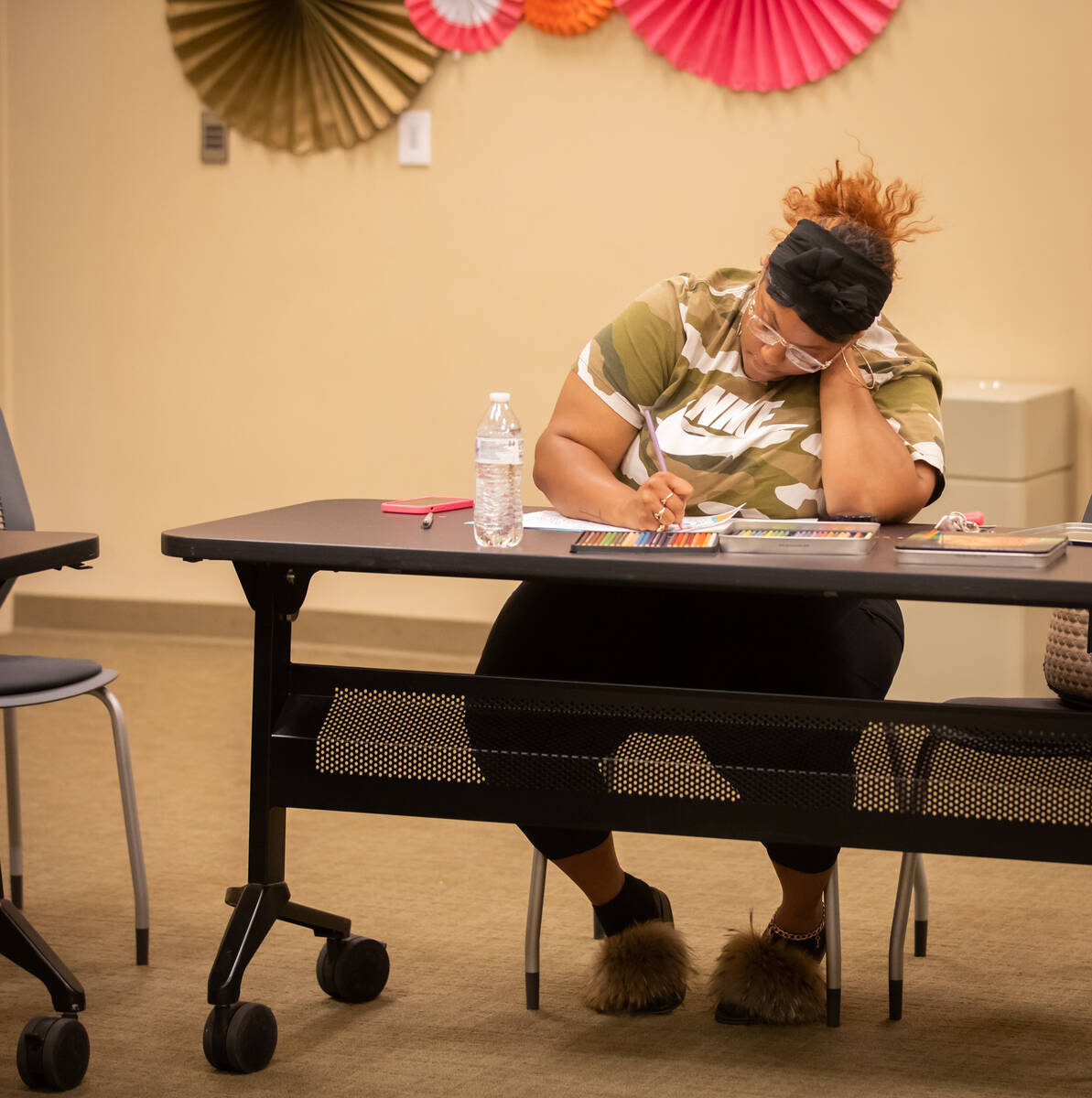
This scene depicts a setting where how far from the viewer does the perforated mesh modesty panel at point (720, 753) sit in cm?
172

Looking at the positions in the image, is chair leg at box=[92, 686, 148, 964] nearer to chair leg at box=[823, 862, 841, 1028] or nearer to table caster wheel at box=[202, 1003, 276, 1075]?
table caster wheel at box=[202, 1003, 276, 1075]

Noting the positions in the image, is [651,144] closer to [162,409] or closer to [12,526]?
[162,409]

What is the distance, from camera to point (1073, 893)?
2.60 meters

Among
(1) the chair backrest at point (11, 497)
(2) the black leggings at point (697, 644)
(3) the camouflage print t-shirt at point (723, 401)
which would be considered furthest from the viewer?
(1) the chair backrest at point (11, 497)

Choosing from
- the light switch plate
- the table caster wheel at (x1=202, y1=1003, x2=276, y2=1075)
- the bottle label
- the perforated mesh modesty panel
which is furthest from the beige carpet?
the light switch plate

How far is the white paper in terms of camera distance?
1.87m

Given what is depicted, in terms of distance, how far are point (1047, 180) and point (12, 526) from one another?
2.71m

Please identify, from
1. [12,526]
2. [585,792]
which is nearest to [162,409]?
[12,526]

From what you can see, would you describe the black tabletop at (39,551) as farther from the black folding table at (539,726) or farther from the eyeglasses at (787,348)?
the eyeglasses at (787,348)

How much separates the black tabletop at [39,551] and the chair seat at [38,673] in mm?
246

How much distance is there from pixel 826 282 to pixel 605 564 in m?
0.55

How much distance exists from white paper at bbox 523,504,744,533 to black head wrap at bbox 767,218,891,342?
270 mm

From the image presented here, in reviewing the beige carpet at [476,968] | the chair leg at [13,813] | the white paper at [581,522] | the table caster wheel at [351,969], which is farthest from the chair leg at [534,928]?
the chair leg at [13,813]

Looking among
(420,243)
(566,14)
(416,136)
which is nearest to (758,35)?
(566,14)
